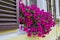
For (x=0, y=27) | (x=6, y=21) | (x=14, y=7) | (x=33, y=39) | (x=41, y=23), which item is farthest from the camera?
(x=33, y=39)

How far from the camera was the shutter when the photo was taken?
1.01 meters

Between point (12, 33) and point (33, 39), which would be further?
point (33, 39)

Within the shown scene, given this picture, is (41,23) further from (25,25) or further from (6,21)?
(6,21)

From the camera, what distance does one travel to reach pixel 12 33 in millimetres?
1257

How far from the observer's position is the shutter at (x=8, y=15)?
101 cm

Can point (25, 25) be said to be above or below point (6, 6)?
below

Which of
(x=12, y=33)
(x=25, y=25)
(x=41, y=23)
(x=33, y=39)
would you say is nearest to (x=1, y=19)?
(x=12, y=33)

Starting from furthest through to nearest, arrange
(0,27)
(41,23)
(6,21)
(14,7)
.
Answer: (41,23)
(14,7)
(6,21)
(0,27)

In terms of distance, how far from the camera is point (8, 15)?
110 cm

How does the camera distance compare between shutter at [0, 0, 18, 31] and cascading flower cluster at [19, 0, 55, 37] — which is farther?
cascading flower cluster at [19, 0, 55, 37]

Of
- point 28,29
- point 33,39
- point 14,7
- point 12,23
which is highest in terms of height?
point 14,7

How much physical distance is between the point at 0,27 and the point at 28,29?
1.79 feet

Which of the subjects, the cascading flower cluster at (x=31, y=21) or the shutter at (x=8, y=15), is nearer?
the shutter at (x=8, y=15)

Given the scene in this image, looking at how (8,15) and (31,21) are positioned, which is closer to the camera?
(8,15)
